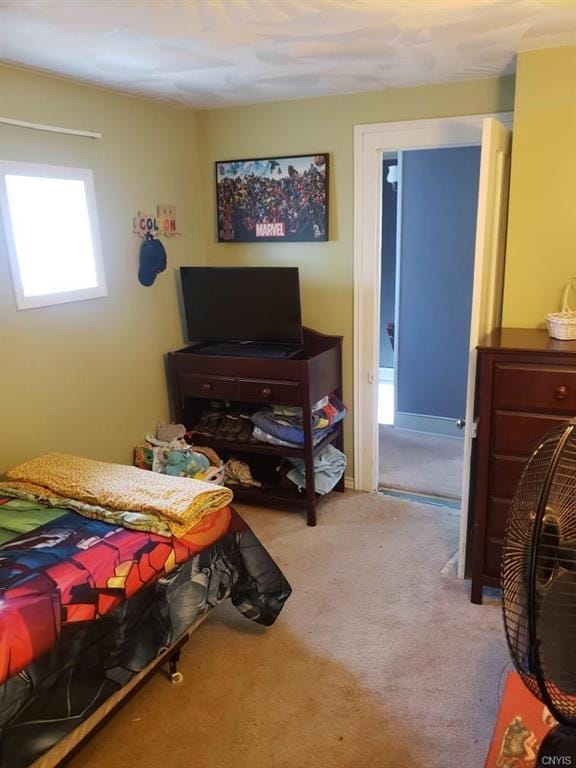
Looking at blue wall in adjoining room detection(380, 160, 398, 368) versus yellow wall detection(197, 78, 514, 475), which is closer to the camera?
yellow wall detection(197, 78, 514, 475)

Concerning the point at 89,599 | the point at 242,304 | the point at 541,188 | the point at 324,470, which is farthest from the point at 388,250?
the point at 89,599

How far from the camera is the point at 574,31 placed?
6.79 ft

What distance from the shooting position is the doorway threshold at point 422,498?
3.29 m

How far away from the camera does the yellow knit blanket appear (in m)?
1.95

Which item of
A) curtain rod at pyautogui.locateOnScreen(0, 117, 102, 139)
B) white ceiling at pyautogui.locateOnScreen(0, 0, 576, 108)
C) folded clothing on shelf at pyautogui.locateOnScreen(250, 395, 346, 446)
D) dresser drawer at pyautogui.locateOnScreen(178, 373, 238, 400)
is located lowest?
folded clothing on shelf at pyautogui.locateOnScreen(250, 395, 346, 446)

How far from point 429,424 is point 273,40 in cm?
307

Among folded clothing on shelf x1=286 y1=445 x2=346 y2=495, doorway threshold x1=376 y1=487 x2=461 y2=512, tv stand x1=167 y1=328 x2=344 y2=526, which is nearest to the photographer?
tv stand x1=167 y1=328 x2=344 y2=526

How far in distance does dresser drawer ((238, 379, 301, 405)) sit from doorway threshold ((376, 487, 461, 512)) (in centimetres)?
93

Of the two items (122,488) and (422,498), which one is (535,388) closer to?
(422,498)

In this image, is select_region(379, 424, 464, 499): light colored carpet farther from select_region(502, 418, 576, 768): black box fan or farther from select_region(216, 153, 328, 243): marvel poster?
select_region(502, 418, 576, 768): black box fan

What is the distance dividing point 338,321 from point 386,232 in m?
2.60

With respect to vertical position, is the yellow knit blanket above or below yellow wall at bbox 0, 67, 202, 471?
below

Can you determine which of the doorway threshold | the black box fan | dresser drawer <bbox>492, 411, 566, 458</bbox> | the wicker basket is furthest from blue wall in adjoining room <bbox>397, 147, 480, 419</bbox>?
the black box fan

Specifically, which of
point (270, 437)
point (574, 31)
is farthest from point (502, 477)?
point (574, 31)
